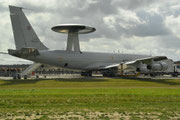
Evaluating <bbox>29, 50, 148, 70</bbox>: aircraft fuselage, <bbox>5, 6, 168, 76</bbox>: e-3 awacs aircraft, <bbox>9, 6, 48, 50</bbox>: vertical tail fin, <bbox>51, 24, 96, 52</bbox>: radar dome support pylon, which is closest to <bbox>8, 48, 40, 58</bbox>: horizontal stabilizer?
<bbox>5, 6, 168, 76</bbox>: e-3 awacs aircraft

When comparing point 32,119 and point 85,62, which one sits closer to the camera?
point 32,119

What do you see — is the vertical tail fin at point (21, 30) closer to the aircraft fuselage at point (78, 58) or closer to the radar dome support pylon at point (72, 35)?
the aircraft fuselage at point (78, 58)

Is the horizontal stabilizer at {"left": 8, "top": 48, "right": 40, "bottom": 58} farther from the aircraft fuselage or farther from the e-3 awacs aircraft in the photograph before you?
the aircraft fuselage

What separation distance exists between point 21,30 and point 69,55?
1077 centimetres

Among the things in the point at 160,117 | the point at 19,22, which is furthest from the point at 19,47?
the point at 160,117

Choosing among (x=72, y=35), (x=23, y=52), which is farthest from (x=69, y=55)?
(x=23, y=52)

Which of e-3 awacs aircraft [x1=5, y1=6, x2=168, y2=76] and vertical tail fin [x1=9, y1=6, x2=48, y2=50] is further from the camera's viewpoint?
e-3 awacs aircraft [x1=5, y1=6, x2=168, y2=76]

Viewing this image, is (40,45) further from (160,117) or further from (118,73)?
(160,117)

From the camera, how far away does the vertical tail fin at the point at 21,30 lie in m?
37.0

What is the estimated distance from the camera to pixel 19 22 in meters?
37.5

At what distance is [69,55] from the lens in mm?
45594

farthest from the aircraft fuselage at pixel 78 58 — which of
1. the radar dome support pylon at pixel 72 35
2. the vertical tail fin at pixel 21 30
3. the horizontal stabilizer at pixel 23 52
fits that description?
the horizontal stabilizer at pixel 23 52

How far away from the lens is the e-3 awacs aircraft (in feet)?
124

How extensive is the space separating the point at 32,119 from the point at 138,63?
37550 millimetres
